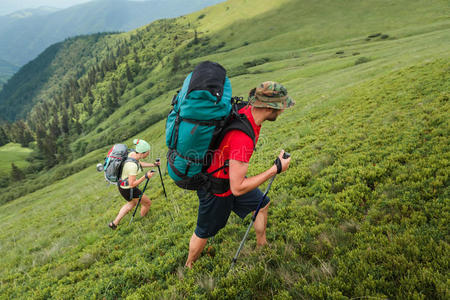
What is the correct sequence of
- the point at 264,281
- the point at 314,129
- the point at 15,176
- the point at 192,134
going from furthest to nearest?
the point at 15,176, the point at 314,129, the point at 264,281, the point at 192,134

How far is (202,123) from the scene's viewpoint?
355cm

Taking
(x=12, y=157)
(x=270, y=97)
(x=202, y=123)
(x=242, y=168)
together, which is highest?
(x=270, y=97)

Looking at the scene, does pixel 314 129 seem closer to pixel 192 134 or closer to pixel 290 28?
pixel 192 134

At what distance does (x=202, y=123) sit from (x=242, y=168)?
981 mm

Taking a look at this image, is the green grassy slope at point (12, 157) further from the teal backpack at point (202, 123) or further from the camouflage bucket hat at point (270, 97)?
the camouflage bucket hat at point (270, 97)

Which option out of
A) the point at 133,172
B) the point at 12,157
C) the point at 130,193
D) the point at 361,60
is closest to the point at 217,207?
the point at 133,172

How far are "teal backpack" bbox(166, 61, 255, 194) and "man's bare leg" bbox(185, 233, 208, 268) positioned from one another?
1.46 meters

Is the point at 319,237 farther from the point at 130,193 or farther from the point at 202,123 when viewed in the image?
the point at 130,193

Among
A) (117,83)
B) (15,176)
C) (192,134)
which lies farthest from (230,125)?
(117,83)

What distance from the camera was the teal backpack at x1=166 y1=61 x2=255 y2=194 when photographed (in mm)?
3471

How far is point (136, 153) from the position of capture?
26.4ft

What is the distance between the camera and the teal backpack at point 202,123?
3.47 m

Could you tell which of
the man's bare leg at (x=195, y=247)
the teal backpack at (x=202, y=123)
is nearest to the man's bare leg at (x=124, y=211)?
the man's bare leg at (x=195, y=247)

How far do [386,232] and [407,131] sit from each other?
19.0ft
